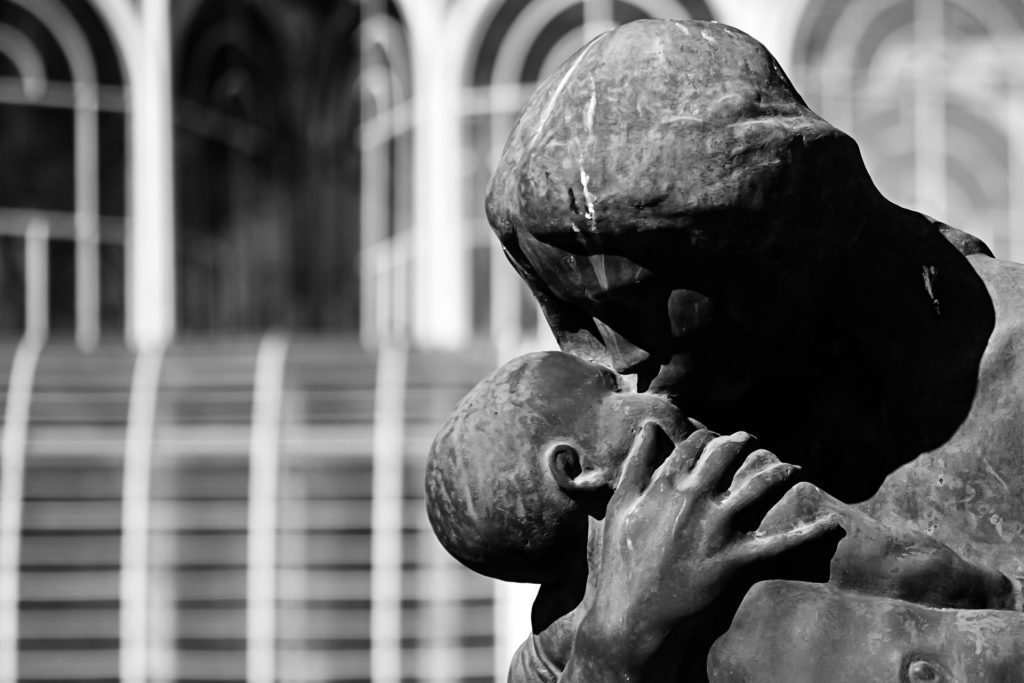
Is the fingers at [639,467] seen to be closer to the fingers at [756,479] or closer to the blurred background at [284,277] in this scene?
the fingers at [756,479]

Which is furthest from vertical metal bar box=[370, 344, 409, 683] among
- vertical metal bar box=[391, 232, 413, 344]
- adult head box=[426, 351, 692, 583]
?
adult head box=[426, 351, 692, 583]

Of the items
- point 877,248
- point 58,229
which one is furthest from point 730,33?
point 58,229

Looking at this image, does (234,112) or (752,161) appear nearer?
(752,161)

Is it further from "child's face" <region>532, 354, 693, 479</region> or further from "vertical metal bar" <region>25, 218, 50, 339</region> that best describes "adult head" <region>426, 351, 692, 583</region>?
"vertical metal bar" <region>25, 218, 50, 339</region>

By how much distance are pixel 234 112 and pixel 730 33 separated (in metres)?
14.3

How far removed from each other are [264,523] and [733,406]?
837 cm

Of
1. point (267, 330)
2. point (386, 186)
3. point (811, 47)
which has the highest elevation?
point (811, 47)

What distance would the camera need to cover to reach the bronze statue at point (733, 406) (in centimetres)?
216

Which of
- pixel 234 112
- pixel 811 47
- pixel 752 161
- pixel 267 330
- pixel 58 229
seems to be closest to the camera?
pixel 752 161

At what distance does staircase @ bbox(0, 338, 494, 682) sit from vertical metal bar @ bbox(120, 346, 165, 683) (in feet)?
0.05

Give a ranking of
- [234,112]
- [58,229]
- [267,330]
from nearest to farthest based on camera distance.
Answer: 1. [58,229]
2. [234,112]
3. [267,330]

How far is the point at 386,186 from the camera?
14930mm

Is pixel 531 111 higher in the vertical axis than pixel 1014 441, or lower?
higher

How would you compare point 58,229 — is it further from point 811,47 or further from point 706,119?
point 706,119
